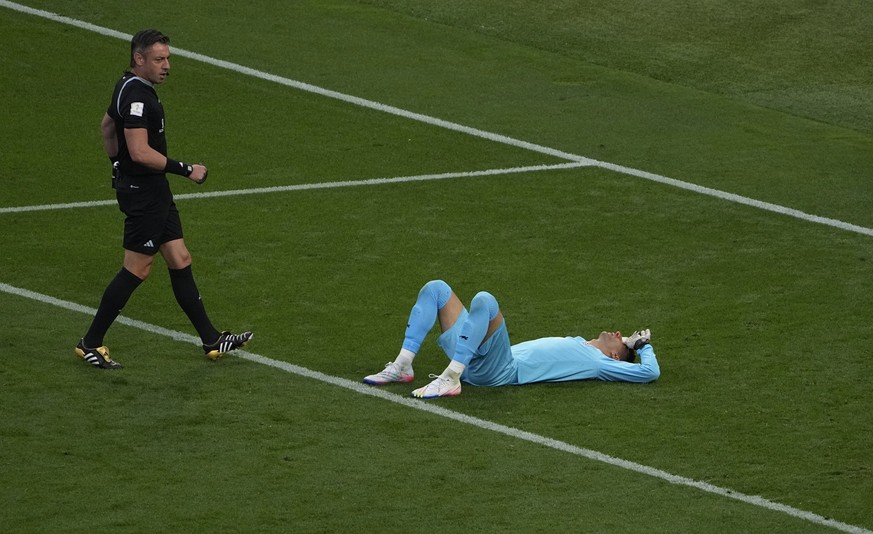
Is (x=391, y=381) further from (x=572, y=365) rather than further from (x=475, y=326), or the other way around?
(x=572, y=365)

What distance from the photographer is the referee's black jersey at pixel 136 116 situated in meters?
9.32

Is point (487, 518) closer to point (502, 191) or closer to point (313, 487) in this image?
point (313, 487)

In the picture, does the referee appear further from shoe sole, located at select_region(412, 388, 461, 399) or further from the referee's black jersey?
shoe sole, located at select_region(412, 388, 461, 399)

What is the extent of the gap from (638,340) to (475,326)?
1.18m

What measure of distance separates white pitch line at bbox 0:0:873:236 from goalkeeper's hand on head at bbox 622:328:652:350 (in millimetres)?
3940

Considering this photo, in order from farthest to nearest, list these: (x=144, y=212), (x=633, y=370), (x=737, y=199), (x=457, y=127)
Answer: (x=457, y=127) < (x=737, y=199) < (x=633, y=370) < (x=144, y=212)

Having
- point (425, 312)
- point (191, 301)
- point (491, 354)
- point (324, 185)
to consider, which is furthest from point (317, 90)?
point (491, 354)

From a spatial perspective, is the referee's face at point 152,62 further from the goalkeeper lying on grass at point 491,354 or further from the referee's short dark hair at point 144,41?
the goalkeeper lying on grass at point 491,354

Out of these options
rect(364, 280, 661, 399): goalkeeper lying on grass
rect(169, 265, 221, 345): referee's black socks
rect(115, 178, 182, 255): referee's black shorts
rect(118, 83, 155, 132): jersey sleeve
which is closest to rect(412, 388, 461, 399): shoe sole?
rect(364, 280, 661, 399): goalkeeper lying on grass

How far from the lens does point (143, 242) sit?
958 centimetres

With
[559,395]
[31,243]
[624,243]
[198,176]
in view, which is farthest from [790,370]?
[31,243]

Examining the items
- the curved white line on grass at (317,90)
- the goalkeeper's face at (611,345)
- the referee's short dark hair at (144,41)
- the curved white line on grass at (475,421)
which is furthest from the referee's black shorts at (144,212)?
the curved white line on grass at (317,90)

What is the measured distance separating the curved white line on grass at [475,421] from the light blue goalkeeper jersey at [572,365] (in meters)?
0.71

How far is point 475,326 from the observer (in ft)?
30.2
